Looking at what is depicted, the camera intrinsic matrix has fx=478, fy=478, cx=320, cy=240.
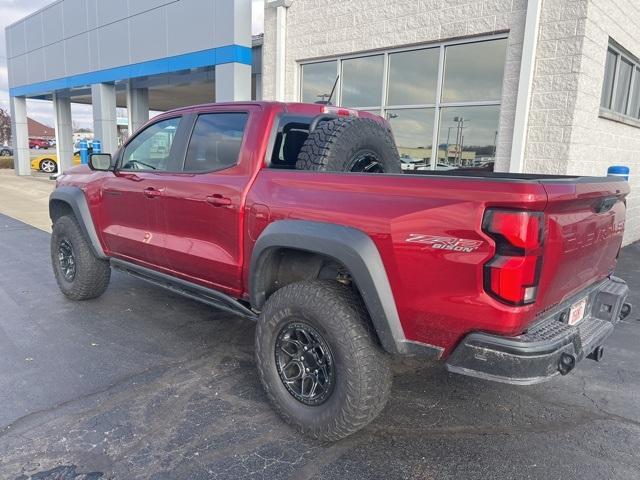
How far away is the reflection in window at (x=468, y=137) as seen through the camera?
7320 mm

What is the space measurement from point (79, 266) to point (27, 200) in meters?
10.8

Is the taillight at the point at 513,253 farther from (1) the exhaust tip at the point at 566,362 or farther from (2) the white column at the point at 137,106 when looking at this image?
(2) the white column at the point at 137,106

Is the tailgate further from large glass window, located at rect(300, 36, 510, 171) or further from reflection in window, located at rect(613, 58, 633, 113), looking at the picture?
reflection in window, located at rect(613, 58, 633, 113)

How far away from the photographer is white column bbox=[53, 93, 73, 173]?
20.0 meters

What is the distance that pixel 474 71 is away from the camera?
742 centimetres

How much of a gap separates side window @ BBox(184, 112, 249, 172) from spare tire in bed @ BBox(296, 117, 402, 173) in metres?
0.52

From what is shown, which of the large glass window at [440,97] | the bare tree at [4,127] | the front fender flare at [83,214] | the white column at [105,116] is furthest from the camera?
the bare tree at [4,127]

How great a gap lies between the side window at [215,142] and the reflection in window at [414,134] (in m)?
4.78

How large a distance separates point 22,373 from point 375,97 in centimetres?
712

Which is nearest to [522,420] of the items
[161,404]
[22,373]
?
[161,404]

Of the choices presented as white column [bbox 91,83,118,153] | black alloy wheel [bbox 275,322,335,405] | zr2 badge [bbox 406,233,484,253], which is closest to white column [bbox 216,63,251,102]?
white column [bbox 91,83,118,153]

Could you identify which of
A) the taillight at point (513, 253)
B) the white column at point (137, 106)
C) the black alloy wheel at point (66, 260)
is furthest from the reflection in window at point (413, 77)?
the white column at point (137, 106)

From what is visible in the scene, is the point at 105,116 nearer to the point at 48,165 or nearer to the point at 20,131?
the point at 20,131

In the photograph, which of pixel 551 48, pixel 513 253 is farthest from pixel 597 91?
pixel 513 253
